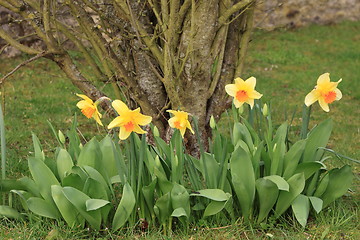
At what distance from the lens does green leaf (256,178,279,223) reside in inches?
121

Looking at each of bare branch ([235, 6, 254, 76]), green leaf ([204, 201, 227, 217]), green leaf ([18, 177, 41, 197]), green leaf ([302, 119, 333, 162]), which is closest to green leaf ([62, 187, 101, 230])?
green leaf ([18, 177, 41, 197])

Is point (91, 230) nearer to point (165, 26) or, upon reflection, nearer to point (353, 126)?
point (165, 26)

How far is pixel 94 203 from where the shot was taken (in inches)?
116

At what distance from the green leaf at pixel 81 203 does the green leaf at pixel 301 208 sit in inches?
40.8

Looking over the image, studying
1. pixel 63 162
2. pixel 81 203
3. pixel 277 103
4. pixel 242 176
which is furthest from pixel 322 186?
pixel 277 103

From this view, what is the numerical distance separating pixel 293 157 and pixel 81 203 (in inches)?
45.4

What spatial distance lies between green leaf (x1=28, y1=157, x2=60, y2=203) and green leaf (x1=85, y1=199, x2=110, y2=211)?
1.05 ft

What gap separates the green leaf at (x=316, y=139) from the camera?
11.0ft

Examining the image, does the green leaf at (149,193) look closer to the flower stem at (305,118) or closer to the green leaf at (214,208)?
the green leaf at (214,208)

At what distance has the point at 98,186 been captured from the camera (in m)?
3.06

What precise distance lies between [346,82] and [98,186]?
5.44m

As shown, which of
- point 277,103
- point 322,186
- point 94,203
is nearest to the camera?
point 94,203

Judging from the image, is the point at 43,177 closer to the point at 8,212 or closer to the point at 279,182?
the point at 8,212

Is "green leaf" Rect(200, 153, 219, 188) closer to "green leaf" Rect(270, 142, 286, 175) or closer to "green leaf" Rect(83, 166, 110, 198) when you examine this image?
"green leaf" Rect(270, 142, 286, 175)
